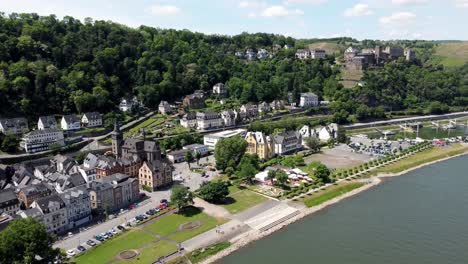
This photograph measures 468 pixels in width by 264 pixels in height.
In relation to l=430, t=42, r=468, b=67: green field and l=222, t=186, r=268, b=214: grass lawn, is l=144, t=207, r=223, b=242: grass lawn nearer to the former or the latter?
l=222, t=186, r=268, b=214: grass lawn

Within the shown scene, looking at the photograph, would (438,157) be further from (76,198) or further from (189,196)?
(76,198)

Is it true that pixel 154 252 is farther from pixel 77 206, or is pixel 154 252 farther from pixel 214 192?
pixel 214 192

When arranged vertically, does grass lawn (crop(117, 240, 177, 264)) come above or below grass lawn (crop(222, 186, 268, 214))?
below

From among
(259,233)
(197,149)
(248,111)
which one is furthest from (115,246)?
(248,111)

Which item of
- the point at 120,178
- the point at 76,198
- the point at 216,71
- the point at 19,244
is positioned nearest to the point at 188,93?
the point at 216,71

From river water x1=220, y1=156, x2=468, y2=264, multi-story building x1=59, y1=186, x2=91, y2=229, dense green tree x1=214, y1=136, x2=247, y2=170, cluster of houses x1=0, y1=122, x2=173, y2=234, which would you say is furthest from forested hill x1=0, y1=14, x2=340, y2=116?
river water x1=220, y1=156, x2=468, y2=264

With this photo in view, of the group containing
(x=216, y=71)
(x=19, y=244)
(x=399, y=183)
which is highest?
(x=216, y=71)
